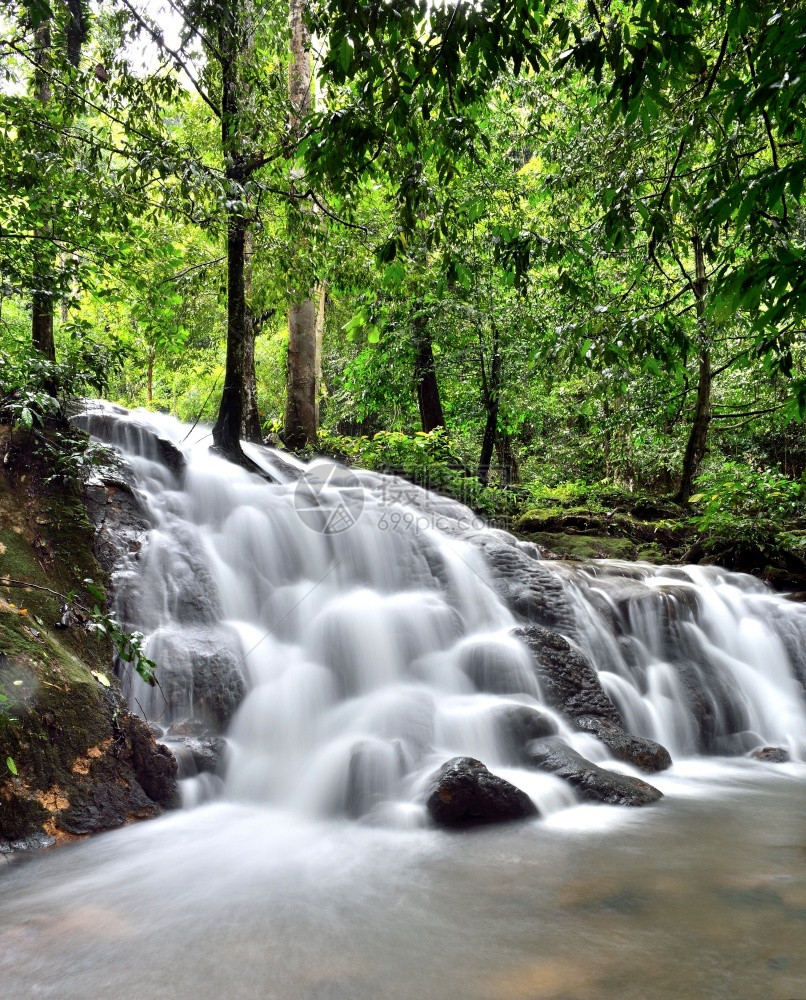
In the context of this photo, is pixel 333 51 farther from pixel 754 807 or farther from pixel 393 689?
pixel 754 807

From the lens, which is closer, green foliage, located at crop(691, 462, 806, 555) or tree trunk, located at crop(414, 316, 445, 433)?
green foliage, located at crop(691, 462, 806, 555)

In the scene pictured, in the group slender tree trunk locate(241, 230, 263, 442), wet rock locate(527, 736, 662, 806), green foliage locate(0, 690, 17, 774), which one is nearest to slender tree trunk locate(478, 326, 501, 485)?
slender tree trunk locate(241, 230, 263, 442)

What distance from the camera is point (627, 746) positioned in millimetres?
5281

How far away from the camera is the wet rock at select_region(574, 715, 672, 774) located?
520cm

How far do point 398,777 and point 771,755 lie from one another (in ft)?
12.7

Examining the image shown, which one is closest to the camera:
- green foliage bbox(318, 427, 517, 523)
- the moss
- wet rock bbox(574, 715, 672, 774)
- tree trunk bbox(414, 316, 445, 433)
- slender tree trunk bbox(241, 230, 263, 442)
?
wet rock bbox(574, 715, 672, 774)

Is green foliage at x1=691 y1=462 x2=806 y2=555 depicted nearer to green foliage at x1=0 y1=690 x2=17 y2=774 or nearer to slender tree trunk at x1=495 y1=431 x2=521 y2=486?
slender tree trunk at x1=495 y1=431 x2=521 y2=486

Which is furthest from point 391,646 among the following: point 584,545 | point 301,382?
point 301,382

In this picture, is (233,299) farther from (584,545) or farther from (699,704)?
(699,704)

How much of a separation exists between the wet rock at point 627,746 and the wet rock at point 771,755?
1.10m

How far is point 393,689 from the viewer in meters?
5.72

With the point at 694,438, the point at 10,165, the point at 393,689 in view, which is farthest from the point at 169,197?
the point at 694,438

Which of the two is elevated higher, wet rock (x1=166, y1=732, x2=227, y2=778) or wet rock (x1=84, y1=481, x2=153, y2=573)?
wet rock (x1=84, y1=481, x2=153, y2=573)

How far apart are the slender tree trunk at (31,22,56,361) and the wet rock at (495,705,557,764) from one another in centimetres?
570
